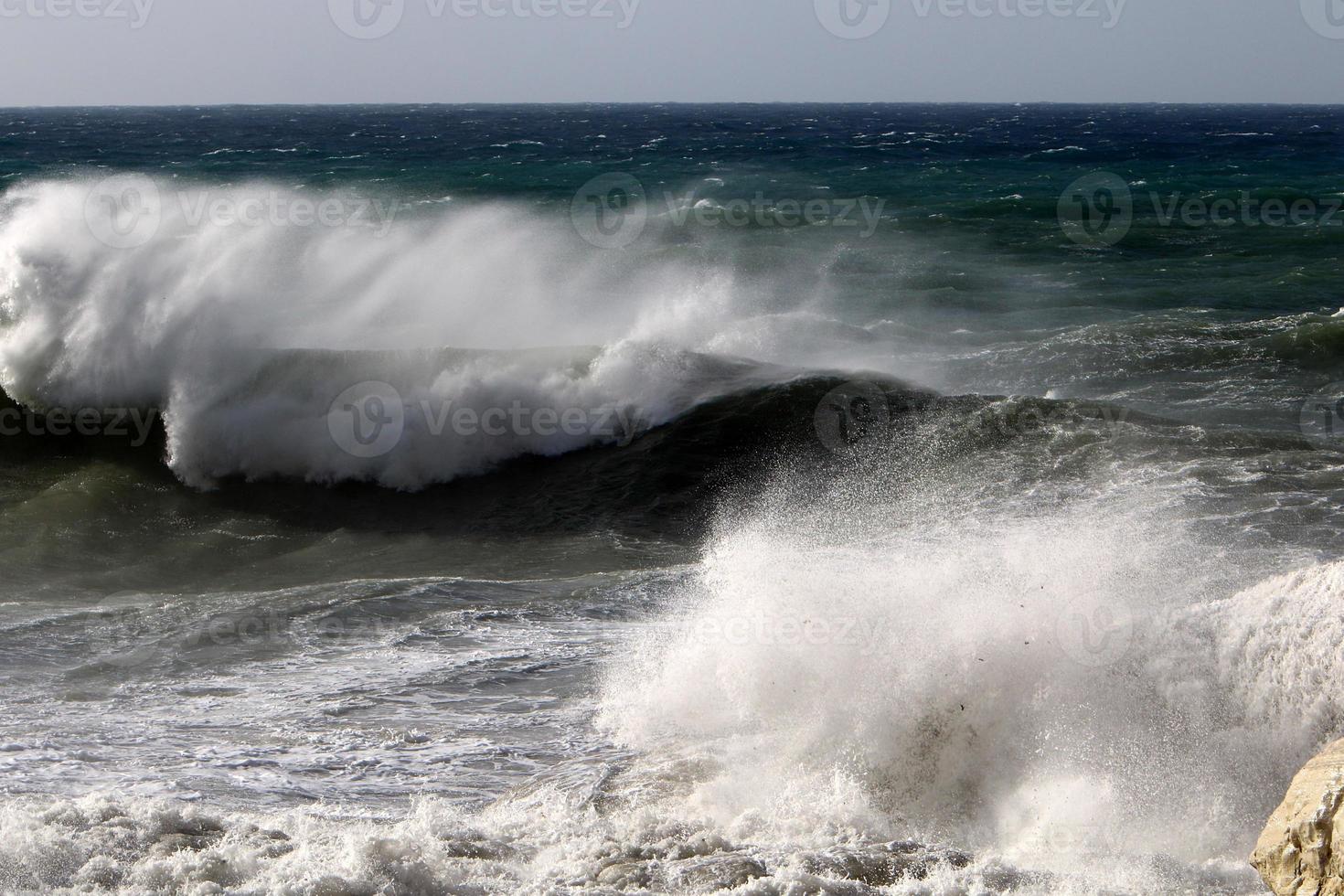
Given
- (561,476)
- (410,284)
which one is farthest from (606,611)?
(410,284)

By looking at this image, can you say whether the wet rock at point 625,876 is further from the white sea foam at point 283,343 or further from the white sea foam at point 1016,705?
the white sea foam at point 283,343

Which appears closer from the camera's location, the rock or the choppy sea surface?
the rock

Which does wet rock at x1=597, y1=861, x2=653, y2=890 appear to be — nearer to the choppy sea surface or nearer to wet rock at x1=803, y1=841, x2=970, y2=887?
the choppy sea surface

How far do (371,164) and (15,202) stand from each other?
39.1m

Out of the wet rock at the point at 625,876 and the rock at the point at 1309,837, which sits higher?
the rock at the point at 1309,837

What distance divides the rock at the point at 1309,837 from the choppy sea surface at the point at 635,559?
0.88 m

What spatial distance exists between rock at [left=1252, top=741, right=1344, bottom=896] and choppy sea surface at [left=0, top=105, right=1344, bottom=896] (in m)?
0.88

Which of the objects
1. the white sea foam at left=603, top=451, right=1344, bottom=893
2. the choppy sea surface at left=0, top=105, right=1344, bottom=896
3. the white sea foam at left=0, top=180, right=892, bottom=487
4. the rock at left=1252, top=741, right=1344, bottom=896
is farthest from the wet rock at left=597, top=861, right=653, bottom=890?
the white sea foam at left=0, top=180, right=892, bottom=487

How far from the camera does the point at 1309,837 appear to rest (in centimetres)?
379

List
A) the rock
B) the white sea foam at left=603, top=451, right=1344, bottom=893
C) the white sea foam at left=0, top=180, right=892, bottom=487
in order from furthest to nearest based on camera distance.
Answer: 1. the white sea foam at left=0, top=180, right=892, bottom=487
2. the white sea foam at left=603, top=451, right=1344, bottom=893
3. the rock

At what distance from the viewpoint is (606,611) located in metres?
8.47

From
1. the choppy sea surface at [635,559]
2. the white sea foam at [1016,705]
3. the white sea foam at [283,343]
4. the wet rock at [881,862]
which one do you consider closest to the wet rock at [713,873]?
the choppy sea surface at [635,559]

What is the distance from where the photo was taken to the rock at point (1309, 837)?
12.1ft

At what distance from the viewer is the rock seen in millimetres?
3703
